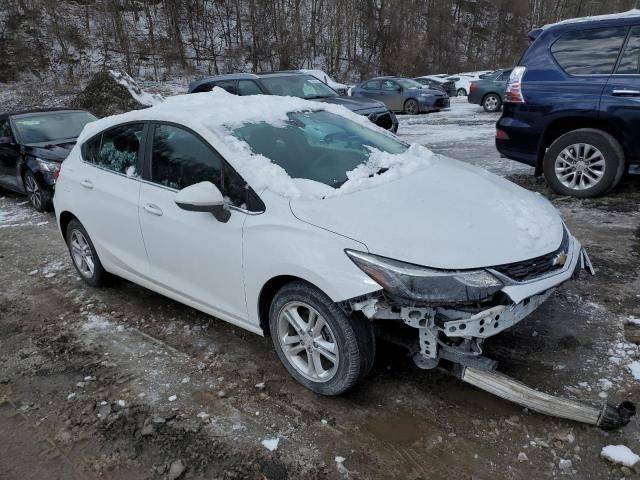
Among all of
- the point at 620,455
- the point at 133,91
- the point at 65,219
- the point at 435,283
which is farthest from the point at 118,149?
the point at 133,91

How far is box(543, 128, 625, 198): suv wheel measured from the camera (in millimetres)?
5785

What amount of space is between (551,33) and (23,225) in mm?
7455

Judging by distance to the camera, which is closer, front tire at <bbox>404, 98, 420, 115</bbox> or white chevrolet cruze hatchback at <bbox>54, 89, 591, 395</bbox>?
white chevrolet cruze hatchback at <bbox>54, 89, 591, 395</bbox>

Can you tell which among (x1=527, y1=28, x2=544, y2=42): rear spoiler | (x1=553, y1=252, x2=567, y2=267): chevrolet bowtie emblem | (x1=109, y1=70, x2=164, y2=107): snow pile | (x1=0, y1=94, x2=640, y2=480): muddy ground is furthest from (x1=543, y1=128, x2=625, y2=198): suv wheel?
(x1=109, y1=70, x2=164, y2=107): snow pile

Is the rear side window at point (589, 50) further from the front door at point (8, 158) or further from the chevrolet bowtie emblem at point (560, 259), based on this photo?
the front door at point (8, 158)

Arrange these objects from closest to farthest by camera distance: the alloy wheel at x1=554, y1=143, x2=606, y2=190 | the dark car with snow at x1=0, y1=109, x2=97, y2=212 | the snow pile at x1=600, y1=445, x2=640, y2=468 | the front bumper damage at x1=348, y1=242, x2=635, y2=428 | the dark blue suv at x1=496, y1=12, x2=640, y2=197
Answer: the snow pile at x1=600, y1=445, x2=640, y2=468 → the front bumper damage at x1=348, y1=242, x2=635, y2=428 → the dark blue suv at x1=496, y1=12, x2=640, y2=197 → the alloy wheel at x1=554, y1=143, x2=606, y2=190 → the dark car with snow at x1=0, y1=109, x2=97, y2=212

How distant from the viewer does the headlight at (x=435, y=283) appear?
249cm

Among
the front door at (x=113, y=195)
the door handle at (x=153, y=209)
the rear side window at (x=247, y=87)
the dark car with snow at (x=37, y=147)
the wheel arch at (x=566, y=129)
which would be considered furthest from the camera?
the rear side window at (x=247, y=87)

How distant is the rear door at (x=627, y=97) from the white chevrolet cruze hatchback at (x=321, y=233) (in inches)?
115

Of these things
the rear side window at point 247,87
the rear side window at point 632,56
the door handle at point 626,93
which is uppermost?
the rear side window at point 632,56

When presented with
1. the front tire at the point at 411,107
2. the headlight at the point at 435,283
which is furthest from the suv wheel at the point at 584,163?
the front tire at the point at 411,107

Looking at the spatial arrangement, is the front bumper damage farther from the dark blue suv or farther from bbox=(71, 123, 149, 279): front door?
the dark blue suv

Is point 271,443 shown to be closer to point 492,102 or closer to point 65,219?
point 65,219

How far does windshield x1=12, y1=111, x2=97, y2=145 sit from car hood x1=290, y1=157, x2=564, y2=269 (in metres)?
7.02
